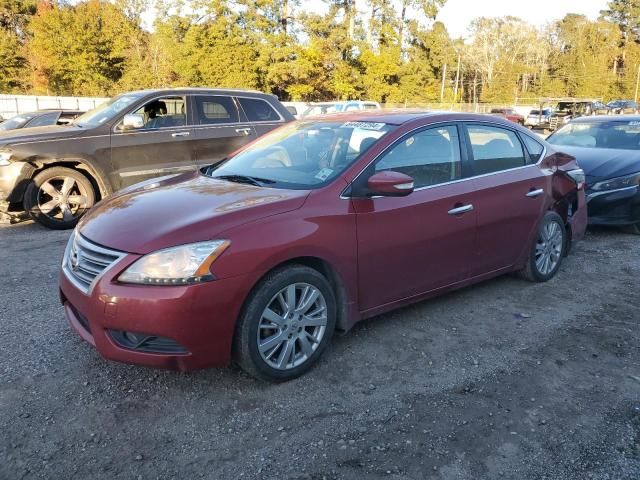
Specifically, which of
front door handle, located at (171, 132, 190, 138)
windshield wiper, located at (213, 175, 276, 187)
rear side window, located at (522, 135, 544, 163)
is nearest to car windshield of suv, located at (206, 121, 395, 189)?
windshield wiper, located at (213, 175, 276, 187)

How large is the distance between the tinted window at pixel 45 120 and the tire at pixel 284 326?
1141cm

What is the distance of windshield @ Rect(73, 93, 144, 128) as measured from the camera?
24.9 ft

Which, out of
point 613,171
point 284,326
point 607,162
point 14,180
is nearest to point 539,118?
point 607,162

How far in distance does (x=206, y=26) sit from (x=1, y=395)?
46.0 metres

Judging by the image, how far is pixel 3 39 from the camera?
1793 inches

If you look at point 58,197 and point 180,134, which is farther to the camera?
point 180,134

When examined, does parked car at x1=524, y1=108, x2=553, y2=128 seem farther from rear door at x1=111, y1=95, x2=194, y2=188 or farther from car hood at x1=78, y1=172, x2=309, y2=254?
car hood at x1=78, y1=172, x2=309, y2=254

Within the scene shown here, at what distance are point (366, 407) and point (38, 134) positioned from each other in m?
6.04

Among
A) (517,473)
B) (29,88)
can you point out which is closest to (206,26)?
(29,88)

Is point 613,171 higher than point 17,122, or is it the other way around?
point 17,122

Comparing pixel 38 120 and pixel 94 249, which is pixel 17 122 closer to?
pixel 38 120

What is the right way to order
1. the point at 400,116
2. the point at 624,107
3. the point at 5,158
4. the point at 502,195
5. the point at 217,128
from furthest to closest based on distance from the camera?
1. the point at 624,107
2. the point at 217,128
3. the point at 5,158
4. the point at 502,195
5. the point at 400,116

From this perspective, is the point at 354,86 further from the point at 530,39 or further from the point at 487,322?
the point at 487,322

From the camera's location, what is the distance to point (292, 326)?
10.8ft
